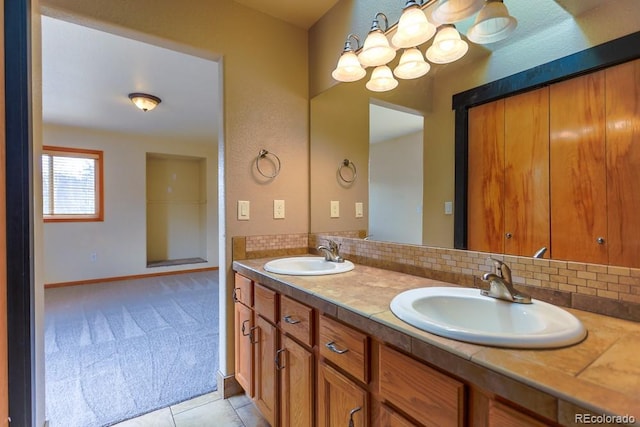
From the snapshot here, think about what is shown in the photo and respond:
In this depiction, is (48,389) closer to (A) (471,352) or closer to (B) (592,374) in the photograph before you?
(A) (471,352)

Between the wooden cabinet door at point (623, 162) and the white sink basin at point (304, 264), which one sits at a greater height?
the wooden cabinet door at point (623, 162)

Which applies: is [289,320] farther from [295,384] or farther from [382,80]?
[382,80]

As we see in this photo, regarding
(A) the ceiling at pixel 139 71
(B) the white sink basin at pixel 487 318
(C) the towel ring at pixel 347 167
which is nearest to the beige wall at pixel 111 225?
(A) the ceiling at pixel 139 71

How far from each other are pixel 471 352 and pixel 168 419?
1696 mm

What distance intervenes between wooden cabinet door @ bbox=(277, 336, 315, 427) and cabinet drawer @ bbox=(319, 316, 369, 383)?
134mm

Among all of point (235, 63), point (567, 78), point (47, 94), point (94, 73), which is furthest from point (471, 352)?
point (47, 94)

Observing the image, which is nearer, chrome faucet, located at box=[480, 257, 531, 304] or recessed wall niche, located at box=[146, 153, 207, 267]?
chrome faucet, located at box=[480, 257, 531, 304]

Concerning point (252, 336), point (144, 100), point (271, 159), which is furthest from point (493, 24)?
point (144, 100)

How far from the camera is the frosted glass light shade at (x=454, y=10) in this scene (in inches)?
45.3

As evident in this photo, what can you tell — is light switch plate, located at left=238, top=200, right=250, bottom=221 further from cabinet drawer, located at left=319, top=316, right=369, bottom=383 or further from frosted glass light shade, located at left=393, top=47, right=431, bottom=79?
frosted glass light shade, located at left=393, top=47, right=431, bottom=79

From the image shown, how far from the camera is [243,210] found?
1802 millimetres

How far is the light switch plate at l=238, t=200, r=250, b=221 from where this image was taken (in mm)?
1790

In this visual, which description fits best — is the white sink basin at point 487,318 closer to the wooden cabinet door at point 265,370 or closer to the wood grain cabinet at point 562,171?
the wood grain cabinet at point 562,171

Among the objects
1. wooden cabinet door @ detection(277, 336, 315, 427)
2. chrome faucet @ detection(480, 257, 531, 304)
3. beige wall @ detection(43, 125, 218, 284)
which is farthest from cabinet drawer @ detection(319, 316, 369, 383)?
beige wall @ detection(43, 125, 218, 284)
